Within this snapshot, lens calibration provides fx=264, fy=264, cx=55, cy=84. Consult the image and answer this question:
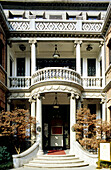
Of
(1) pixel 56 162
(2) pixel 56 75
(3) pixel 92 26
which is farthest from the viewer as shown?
(3) pixel 92 26

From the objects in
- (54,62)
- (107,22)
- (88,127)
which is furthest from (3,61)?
(107,22)

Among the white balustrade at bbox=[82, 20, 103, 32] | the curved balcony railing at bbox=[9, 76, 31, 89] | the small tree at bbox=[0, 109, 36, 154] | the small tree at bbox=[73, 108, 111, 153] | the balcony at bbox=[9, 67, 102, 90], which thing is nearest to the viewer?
the small tree at bbox=[0, 109, 36, 154]

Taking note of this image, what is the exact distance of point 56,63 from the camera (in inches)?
835

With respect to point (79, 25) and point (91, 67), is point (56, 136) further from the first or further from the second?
point (79, 25)

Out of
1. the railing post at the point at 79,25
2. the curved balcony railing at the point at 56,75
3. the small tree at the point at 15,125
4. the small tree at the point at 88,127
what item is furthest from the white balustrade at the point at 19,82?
the railing post at the point at 79,25

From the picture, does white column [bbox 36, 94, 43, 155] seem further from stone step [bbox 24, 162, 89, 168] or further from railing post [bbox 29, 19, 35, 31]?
railing post [bbox 29, 19, 35, 31]

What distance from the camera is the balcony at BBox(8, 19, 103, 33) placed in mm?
18984

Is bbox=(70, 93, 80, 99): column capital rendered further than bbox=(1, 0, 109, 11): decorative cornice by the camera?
No

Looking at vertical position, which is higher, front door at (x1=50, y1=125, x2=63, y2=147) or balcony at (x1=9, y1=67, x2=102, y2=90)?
balcony at (x1=9, y1=67, x2=102, y2=90)

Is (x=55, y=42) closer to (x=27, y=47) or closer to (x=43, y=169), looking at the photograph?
(x=27, y=47)

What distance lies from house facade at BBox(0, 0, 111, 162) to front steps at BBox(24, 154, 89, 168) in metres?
1.23

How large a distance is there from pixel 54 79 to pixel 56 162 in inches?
199

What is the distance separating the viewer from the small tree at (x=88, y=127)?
15580 mm

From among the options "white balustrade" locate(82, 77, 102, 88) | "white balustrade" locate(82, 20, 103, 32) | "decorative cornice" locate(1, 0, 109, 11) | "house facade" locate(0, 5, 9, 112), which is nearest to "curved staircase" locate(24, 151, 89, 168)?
"house facade" locate(0, 5, 9, 112)
